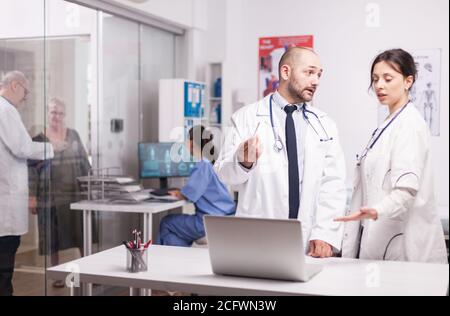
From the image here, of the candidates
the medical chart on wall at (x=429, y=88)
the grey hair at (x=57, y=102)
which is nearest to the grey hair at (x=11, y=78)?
the grey hair at (x=57, y=102)

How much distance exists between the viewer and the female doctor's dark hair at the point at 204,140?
3.76 meters

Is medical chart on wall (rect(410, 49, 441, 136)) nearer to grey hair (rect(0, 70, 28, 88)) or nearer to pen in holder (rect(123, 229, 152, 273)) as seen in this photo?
pen in holder (rect(123, 229, 152, 273))

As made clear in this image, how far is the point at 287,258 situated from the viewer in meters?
1.65

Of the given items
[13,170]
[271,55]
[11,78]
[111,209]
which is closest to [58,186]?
[111,209]

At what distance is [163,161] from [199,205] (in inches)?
25.2

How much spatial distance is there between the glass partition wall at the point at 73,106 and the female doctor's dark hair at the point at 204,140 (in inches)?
16.2

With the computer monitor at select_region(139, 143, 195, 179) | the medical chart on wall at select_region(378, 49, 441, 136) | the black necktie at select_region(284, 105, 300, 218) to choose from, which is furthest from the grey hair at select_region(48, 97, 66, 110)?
the medical chart on wall at select_region(378, 49, 441, 136)

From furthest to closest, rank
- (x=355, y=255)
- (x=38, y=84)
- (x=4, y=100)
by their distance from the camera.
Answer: (x=38, y=84), (x=4, y=100), (x=355, y=255)

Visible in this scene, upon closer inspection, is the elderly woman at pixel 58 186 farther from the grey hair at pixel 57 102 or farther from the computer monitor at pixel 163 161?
the computer monitor at pixel 163 161

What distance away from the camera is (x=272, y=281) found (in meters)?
1.69

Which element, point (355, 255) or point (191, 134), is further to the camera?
point (191, 134)

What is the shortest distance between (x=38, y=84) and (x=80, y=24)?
0.63 metres
